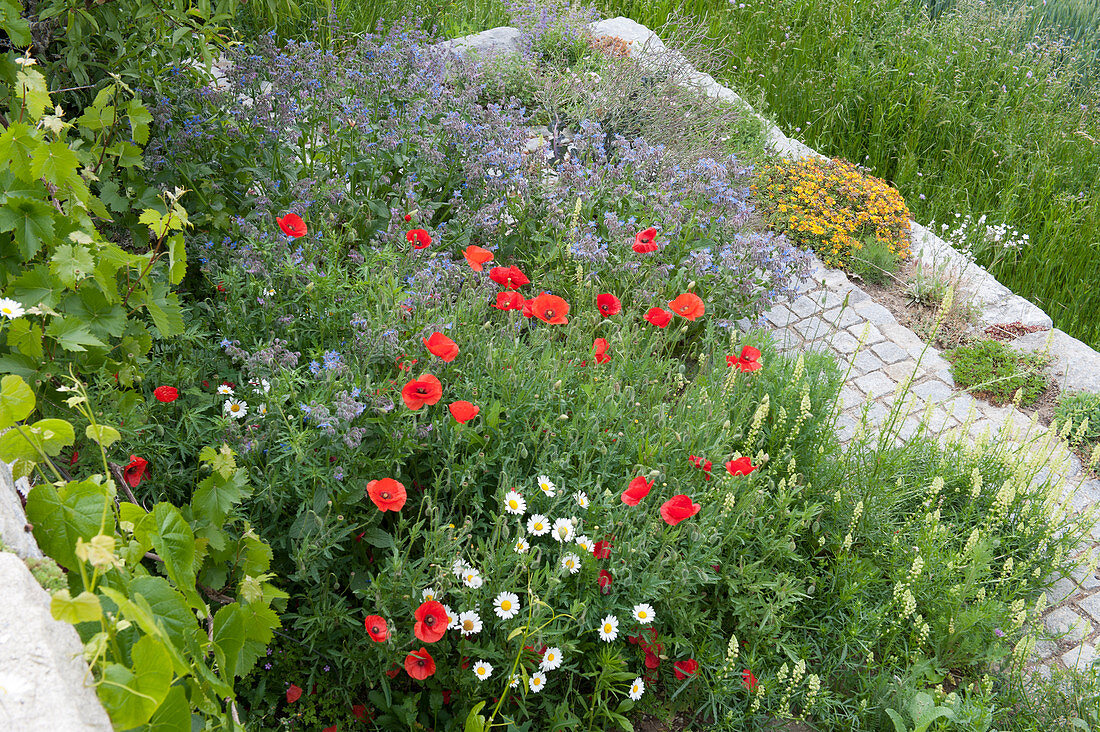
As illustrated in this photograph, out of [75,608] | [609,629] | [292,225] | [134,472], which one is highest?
[75,608]

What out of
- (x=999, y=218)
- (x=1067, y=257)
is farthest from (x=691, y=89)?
(x=1067, y=257)

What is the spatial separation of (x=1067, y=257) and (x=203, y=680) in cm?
640

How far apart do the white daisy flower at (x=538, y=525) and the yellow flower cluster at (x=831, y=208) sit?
352 centimetres

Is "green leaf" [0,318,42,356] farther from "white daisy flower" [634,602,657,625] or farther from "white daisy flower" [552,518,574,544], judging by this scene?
"white daisy flower" [634,602,657,625]

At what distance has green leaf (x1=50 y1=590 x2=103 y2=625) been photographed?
955 millimetres

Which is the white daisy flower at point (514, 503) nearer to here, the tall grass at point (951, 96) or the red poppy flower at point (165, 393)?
the red poppy flower at point (165, 393)

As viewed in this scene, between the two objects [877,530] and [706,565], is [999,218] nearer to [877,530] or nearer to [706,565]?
[877,530]

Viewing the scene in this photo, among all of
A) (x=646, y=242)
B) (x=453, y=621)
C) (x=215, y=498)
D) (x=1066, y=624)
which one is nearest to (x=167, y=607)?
(x=215, y=498)

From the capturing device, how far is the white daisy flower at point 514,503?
236 centimetres

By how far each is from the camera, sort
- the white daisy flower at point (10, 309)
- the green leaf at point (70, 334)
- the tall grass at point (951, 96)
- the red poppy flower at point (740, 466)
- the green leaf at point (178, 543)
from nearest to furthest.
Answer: the green leaf at point (178, 543), the white daisy flower at point (10, 309), the green leaf at point (70, 334), the red poppy flower at point (740, 466), the tall grass at point (951, 96)

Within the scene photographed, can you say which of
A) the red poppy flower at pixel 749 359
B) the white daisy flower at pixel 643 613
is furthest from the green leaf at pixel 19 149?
the red poppy flower at pixel 749 359

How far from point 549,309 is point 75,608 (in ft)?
6.35

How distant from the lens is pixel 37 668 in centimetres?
99

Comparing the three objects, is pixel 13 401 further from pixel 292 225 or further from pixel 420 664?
pixel 292 225
